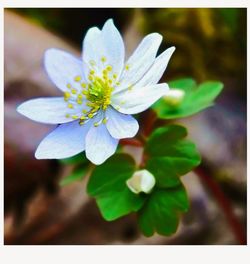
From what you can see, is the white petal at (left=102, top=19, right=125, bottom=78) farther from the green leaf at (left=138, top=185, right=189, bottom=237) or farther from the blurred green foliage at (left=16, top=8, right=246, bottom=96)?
the blurred green foliage at (left=16, top=8, right=246, bottom=96)

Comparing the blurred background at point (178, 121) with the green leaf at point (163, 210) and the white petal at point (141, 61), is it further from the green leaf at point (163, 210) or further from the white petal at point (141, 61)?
the white petal at point (141, 61)

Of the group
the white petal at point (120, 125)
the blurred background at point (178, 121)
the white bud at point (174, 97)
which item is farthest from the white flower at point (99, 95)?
the blurred background at point (178, 121)

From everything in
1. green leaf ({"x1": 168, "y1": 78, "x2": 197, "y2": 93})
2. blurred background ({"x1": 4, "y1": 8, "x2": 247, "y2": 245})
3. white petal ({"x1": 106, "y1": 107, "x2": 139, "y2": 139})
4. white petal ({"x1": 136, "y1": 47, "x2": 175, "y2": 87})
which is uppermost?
white petal ({"x1": 136, "y1": 47, "x2": 175, "y2": 87})

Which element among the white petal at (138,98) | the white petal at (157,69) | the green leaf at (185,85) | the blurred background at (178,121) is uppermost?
the white petal at (157,69)

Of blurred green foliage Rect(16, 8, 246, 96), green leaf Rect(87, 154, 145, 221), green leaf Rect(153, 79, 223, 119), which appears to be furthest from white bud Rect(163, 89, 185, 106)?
blurred green foliage Rect(16, 8, 246, 96)

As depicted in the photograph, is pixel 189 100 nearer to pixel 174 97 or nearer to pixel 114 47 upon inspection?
pixel 174 97
